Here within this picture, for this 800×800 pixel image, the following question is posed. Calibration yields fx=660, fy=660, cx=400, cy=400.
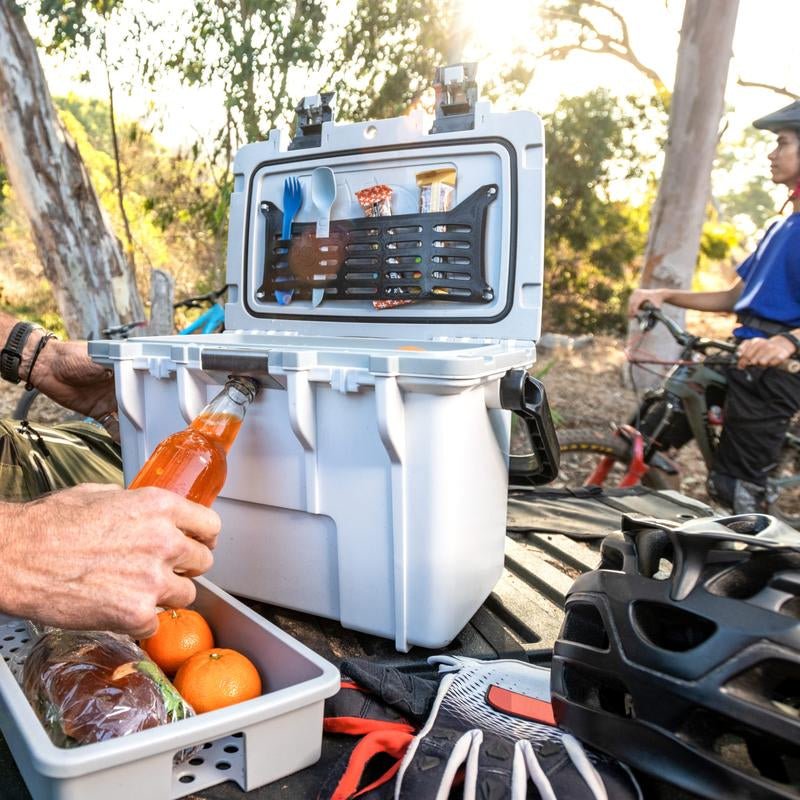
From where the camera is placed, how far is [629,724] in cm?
77

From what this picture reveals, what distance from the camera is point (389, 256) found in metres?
1.58

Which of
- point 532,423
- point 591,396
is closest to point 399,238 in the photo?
point 532,423

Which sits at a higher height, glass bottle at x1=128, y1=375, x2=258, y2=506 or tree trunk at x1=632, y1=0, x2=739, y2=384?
tree trunk at x1=632, y1=0, x2=739, y2=384

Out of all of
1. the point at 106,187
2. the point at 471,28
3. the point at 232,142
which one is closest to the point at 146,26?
the point at 232,142

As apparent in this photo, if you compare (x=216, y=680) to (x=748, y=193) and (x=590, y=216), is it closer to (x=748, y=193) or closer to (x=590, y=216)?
(x=590, y=216)

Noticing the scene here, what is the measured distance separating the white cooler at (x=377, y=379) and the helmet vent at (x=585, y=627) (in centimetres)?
23

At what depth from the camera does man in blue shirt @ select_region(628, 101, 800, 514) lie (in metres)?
2.79

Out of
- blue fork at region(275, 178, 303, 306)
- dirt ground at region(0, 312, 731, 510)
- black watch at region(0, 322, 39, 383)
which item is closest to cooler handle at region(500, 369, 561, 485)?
blue fork at region(275, 178, 303, 306)

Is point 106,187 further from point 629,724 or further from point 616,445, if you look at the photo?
point 629,724

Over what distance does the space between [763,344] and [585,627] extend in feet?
7.61

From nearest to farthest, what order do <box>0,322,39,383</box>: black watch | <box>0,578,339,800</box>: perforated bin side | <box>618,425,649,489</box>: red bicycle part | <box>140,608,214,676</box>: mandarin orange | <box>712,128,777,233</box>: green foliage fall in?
<box>0,578,339,800</box>: perforated bin side → <box>140,608,214,676</box>: mandarin orange → <box>0,322,39,383</box>: black watch → <box>618,425,649,489</box>: red bicycle part → <box>712,128,777,233</box>: green foliage

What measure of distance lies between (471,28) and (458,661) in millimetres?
6127

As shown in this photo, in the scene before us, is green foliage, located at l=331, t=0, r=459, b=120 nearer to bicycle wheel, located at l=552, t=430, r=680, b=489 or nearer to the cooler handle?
bicycle wheel, located at l=552, t=430, r=680, b=489

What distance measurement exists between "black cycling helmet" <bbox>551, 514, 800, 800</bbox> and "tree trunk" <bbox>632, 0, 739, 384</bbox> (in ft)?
15.8
